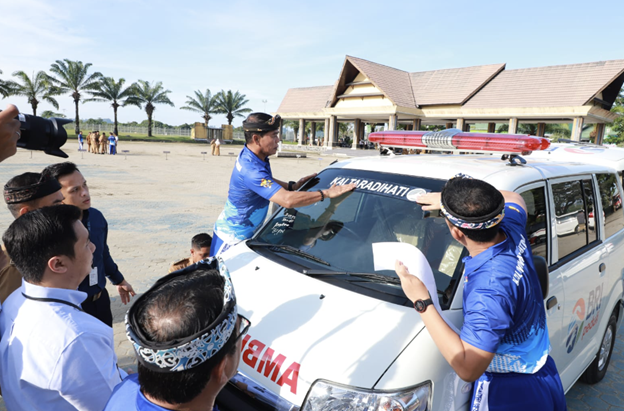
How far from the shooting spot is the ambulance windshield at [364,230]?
216cm

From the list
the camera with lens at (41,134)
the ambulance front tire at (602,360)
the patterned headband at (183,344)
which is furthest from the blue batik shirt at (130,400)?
the ambulance front tire at (602,360)

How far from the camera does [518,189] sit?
7.89 feet

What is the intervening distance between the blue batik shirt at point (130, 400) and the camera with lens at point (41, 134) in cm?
110

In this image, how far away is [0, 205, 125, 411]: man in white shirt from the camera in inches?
56.6

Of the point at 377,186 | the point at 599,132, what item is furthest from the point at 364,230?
the point at 599,132

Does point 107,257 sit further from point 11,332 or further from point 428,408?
point 428,408

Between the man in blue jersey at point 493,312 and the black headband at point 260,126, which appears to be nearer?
the man in blue jersey at point 493,312

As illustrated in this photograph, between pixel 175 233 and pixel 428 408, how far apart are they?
727 centimetres

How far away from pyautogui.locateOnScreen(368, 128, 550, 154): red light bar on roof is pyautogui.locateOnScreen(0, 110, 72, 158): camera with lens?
8.66 feet

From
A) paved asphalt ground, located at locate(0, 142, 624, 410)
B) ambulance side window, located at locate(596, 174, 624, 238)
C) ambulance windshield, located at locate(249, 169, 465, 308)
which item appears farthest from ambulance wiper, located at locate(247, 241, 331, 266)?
ambulance side window, located at locate(596, 174, 624, 238)

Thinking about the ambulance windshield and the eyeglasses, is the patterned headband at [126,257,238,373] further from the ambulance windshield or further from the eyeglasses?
the ambulance windshield

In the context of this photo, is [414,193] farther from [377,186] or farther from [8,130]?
[8,130]

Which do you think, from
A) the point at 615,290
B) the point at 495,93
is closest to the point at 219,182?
the point at 615,290

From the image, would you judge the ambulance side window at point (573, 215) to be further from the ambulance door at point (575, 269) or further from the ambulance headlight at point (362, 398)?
the ambulance headlight at point (362, 398)
